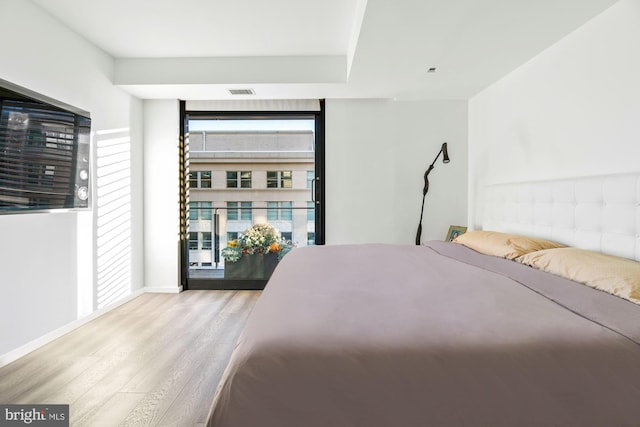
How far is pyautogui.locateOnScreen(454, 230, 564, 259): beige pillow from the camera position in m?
2.29

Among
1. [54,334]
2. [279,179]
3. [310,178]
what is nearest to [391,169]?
[310,178]

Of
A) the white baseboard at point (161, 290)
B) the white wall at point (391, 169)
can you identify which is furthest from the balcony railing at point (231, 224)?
the white wall at point (391, 169)

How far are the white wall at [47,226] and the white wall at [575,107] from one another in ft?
12.5

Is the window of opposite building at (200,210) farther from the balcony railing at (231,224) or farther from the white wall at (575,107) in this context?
the white wall at (575,107)

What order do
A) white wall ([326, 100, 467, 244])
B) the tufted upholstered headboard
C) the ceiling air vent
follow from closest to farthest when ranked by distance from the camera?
the tufted upholstered headboard, the ceiling air vent, white wall ([326, 100, 467, 244])

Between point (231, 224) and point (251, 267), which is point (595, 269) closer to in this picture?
point (251, 267)

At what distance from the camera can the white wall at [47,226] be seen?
2293 millimetres

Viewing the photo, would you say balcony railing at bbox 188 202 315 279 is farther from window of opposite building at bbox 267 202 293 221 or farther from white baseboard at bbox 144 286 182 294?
white baseboard at bbox 144 286 182 294

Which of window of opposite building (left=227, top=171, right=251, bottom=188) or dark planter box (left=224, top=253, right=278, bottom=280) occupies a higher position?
window of opposite building (left=227, top=171, right=251, bottom=188)

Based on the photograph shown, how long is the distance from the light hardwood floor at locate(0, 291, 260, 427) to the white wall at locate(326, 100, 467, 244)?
5.52 feet

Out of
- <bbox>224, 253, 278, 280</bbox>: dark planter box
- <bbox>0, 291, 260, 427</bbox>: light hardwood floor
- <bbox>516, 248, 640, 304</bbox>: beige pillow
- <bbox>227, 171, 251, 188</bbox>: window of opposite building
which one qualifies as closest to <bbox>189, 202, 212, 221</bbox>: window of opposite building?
<bbox>227, 171, 251, 188</bbox>: window of opposite building

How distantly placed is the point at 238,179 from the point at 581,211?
3757mm

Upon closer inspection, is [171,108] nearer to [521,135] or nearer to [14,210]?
[14,210]

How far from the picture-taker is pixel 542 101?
2.59 metres
